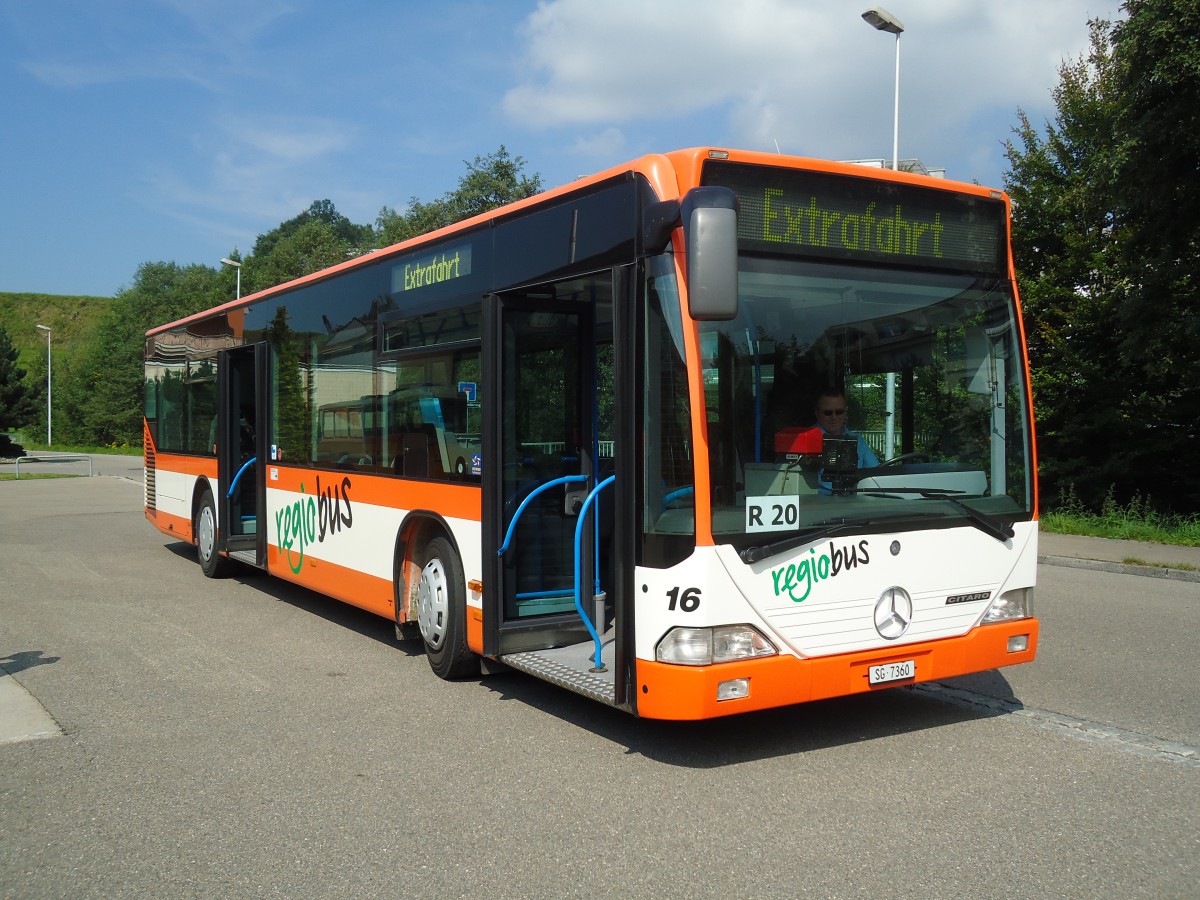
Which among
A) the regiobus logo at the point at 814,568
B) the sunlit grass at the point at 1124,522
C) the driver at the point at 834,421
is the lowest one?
the sunlit grass at the point at 1124,522

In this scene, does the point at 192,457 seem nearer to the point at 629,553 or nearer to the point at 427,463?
the point at 427,463

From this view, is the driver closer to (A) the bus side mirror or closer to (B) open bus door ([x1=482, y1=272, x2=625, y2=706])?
(A) the bus side mirror

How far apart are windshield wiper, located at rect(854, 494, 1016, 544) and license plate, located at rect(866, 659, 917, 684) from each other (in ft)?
2.71

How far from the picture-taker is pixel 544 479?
690cm

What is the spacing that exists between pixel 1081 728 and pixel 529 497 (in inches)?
132

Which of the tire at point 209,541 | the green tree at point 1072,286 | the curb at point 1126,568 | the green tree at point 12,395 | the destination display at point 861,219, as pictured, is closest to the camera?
the destination display at point 861,219

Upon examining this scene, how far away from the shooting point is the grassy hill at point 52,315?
397 feet

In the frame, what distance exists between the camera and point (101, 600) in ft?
35.0

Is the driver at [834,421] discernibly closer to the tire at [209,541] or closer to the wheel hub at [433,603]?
the wheel hub at [433,603]

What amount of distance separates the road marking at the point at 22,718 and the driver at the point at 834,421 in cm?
439

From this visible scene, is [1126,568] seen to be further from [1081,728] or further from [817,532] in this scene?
[817,532]

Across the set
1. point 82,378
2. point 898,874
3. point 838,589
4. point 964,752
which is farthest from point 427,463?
point 82,378

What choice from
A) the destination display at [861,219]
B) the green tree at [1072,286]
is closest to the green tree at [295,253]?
the green tree at [1072,286]

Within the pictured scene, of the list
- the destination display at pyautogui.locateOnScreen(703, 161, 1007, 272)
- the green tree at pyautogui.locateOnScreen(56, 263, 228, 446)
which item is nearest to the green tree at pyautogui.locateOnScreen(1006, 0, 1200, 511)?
the destination display at pyautogui.locateOnScreen(703, 161, 1007, 272)
